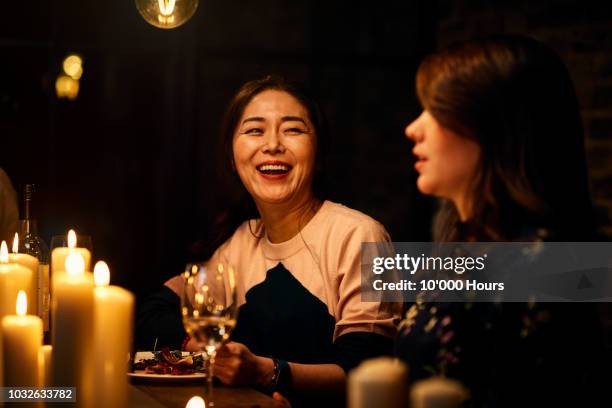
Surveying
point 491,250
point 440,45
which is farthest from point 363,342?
point 440,45

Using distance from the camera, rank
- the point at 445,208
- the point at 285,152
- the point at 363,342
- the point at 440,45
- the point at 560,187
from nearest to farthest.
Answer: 1. the point at 560,187
2. the point at 445,208
3. the point at 363,342
4. the point at 285,152
5. the point at 440,45

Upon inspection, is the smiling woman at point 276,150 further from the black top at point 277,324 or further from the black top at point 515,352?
the black top at point 515,352

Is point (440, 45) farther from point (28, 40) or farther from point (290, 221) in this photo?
point (290, 221)

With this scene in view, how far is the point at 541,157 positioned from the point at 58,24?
3.03 meters

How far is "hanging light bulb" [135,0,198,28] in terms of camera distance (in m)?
2.72

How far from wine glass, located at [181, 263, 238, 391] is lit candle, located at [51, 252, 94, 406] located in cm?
38

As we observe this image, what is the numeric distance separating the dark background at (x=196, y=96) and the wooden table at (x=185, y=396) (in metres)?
1.86

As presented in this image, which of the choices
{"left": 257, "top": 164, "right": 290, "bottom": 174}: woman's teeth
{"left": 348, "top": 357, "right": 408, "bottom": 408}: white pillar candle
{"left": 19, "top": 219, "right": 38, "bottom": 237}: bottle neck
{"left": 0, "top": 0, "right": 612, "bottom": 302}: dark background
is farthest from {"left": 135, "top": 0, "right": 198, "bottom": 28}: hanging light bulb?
{"left": 348, "top": 357, "right": 408, "bottom": 408}: white pillar candle

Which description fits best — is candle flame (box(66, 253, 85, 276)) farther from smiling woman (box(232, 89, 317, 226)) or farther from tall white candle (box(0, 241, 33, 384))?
smiling woman (box(232, 89, 317, 226))

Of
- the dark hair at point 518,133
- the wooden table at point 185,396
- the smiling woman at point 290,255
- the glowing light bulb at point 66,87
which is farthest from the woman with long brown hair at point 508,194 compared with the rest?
the glowing light bulb at point 66,87

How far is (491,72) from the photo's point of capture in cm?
139

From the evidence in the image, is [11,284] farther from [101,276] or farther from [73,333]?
[73,333]

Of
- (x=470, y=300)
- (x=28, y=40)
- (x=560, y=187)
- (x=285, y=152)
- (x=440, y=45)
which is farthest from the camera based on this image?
(x=440, y=45)

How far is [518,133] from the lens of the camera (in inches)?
54.7
